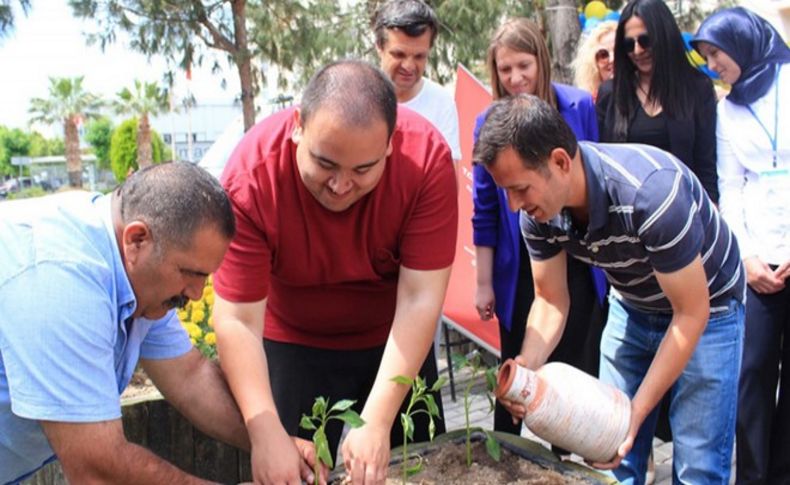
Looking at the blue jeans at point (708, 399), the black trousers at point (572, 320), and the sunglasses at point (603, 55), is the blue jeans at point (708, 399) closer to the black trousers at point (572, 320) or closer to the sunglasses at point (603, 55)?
the black trousers at point (572, 320)

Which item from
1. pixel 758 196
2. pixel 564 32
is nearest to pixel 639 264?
pixel 758 196

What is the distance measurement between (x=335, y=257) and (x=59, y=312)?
73cm

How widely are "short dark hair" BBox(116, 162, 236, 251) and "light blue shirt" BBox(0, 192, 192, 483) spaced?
104mm

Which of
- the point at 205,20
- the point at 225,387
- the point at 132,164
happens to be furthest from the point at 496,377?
the point at 132,164

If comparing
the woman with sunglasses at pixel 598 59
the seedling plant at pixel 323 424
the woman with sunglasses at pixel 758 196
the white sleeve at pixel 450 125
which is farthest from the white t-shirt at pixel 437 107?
the seedling plant at pixel 323 424

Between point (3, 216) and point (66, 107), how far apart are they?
40236 mm

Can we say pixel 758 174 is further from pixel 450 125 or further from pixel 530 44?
pixel 450 125

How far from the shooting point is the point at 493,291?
2.85 metres

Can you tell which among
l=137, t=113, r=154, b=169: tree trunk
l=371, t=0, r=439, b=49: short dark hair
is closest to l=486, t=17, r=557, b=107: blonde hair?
l=371, t=0, r=439, b=49: short dark hair

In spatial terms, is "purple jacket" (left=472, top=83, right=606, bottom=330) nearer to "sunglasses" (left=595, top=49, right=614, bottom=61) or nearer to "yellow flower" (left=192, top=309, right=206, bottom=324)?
"sunglasses" (left=595, top=49, right=614, bottom=61)

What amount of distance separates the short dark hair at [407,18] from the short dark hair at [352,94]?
4.01ft

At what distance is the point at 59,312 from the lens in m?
1.44

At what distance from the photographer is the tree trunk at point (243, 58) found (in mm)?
10922

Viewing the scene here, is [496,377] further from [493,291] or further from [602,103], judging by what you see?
[602,103]
